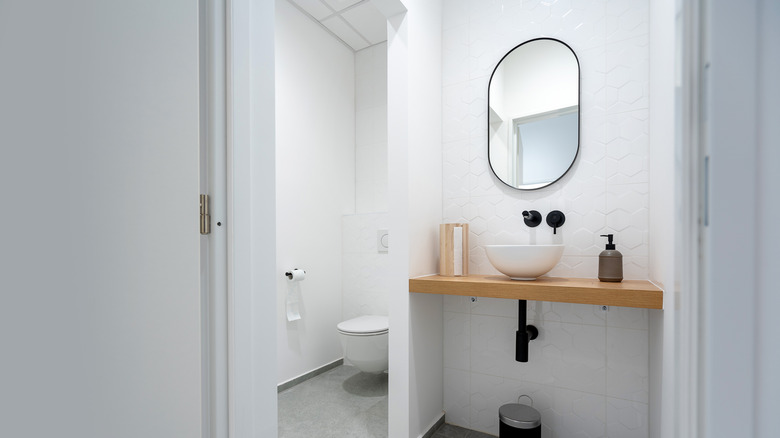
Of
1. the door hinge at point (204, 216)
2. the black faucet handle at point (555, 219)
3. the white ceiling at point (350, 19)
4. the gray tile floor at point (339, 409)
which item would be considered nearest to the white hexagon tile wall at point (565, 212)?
the black faucet handle at point (555, 219)

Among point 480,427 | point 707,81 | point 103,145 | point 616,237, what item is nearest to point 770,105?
point 707,81

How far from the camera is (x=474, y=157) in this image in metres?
1.92

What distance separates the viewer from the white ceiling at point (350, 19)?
98.0 inches

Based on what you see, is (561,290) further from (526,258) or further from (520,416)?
(520,416)

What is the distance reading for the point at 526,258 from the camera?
147 cm

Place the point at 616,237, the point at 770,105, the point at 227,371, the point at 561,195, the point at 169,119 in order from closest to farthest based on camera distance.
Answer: the point at 770,105, the point at 169,119, the point at 227,371, the point at 616,237, the point at 561,195

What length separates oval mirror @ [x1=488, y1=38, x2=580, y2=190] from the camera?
1.71 m

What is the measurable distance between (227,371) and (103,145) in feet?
1.69

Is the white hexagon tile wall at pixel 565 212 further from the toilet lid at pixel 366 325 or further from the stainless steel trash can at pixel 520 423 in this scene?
the toilet lid at pixel 366 325

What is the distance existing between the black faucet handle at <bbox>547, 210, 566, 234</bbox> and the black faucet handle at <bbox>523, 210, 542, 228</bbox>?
46 millimetres

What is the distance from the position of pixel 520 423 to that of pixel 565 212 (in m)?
1.00

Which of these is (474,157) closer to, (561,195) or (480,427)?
(561,195)

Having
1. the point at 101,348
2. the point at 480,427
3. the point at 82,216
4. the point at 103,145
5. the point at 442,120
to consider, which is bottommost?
the point at 480,427

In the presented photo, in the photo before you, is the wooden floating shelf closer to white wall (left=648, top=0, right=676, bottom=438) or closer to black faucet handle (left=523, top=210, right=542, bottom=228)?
white wall (left=648, top=0, right=676, bottom=438)
